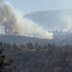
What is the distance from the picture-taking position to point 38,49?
157875 mm

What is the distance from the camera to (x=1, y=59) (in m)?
21.3

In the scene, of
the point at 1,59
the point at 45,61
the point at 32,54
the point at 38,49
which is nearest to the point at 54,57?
the point at 45,61

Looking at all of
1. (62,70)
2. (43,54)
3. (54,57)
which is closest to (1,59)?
(62,70)

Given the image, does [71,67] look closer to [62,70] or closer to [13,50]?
[62,70]

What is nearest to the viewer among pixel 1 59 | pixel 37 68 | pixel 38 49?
pixel 1 59

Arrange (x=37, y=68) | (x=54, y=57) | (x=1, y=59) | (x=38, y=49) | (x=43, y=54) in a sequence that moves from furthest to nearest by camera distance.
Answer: (x=38, y=49) < (x=43, y=54) < (x=54, y=57) < (x=37, y=68) < (x=1, y=59)

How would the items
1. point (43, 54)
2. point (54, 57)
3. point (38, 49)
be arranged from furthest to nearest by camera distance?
1. point (38, 49)
2. point (43, 54)
3. point (54, 57)

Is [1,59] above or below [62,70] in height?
above

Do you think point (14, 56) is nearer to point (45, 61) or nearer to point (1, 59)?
point (45, 61)

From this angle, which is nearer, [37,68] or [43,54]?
[37,68]

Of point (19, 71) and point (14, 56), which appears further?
point (14, 56)

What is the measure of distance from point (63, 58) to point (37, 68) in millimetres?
12850

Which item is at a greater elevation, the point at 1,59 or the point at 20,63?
the point at 1,59

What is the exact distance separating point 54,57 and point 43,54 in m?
11.3
